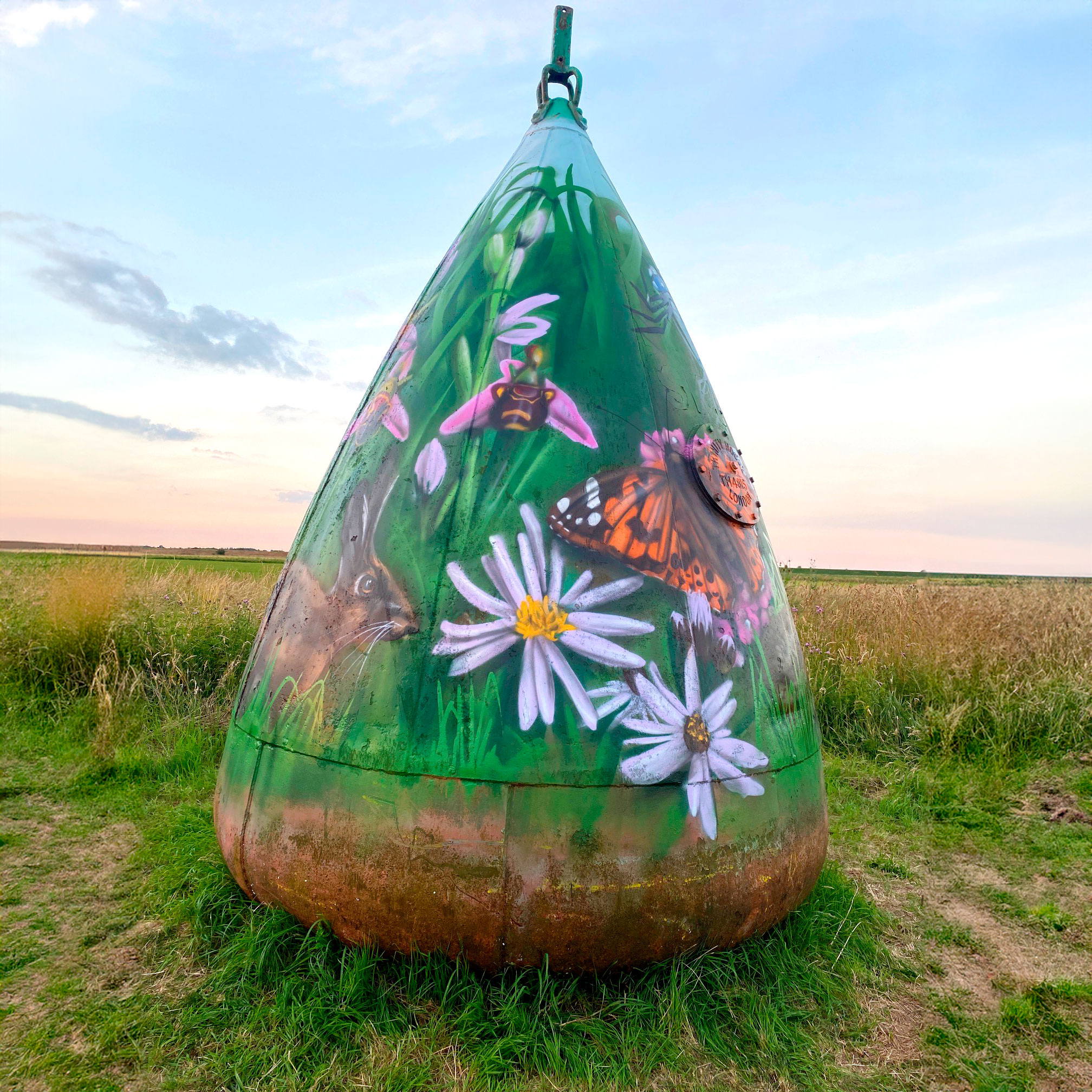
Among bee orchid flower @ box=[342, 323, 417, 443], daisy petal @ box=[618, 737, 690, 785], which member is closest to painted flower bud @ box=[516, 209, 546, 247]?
bee orchid flower @ box=[342, 323, 417, 443]

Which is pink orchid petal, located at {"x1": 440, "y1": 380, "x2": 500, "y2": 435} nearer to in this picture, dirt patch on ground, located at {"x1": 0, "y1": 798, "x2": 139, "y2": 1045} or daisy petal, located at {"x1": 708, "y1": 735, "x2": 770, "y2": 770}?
daisy petal, located at {"x1": 708, "y1": 735, "x2": 770, "y2": 770}

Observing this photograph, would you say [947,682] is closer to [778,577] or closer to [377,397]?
[778,577]

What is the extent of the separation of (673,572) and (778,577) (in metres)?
0.84

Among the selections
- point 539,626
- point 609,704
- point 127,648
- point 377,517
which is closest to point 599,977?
point 609,704

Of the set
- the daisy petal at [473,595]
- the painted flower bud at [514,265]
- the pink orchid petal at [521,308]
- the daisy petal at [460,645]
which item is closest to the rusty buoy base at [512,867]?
the daisy petal at [460,645]

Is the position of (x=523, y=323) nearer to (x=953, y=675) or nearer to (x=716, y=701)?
(x=716, y=701)

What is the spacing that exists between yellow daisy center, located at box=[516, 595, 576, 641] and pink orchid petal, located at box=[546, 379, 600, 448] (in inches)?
22.6

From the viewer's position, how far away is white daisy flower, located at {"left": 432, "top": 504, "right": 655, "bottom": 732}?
2.40 m

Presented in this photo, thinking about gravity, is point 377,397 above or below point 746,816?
above

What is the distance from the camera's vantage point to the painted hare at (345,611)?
2596 millimetres

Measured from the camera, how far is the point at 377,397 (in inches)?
124

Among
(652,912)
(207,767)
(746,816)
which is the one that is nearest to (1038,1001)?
(746,816)

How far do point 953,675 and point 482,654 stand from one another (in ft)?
19.7

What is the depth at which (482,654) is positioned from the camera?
243 cm
